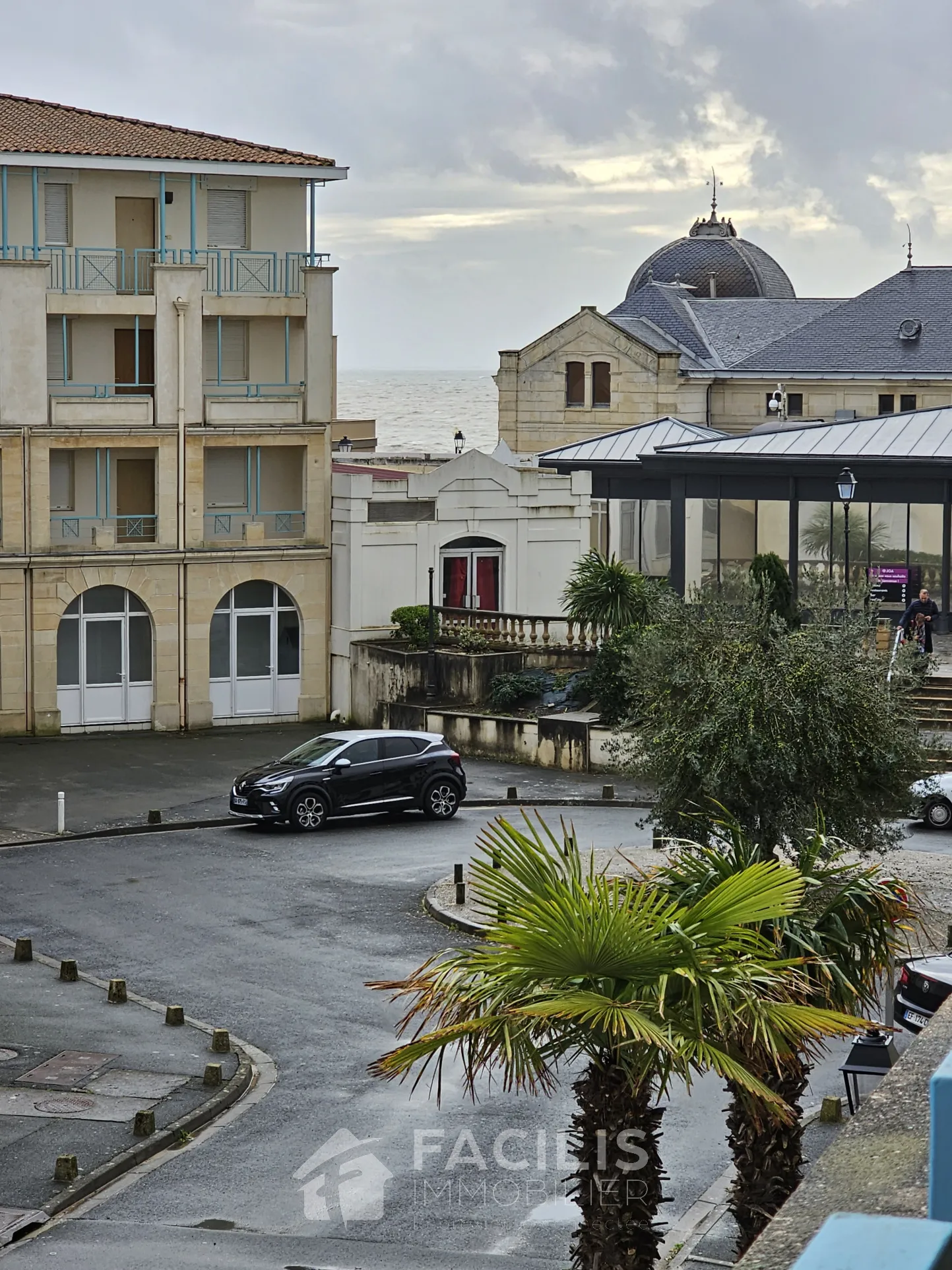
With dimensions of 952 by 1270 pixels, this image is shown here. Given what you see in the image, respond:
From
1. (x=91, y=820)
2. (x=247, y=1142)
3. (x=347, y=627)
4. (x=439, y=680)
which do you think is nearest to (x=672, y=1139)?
(x=247, y=1142)

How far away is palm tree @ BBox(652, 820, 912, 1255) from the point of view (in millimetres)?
9812

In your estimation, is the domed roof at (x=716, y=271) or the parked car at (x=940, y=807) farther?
→ the domed roof at (x=716, y=271)

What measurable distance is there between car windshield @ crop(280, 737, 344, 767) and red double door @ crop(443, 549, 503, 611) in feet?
40.4

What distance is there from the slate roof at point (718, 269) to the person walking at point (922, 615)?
154 feet

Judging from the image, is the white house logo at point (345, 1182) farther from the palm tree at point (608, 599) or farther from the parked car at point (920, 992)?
the palm tree at point (608, 599)

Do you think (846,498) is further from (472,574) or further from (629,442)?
(629,442)

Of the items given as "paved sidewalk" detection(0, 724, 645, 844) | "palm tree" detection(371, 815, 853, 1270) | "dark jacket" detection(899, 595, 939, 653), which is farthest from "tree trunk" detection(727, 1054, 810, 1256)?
"dark jacket" detection(899, 595, 939, 653)

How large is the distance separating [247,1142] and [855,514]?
2945 cm

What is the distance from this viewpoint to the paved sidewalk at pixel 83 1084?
14614mm

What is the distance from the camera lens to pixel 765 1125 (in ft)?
32.3

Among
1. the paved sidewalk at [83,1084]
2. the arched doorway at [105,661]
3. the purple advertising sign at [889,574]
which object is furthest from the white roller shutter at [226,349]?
the paved sidewalk at [83,1084]

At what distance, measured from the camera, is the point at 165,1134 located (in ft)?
50.7

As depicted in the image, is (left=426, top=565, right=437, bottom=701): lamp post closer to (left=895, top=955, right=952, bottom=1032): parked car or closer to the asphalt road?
the asphalt road

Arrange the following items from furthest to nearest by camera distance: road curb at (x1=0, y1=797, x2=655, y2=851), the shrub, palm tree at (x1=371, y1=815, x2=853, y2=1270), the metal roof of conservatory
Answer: the metal roof of conservatory, the shrub, road curb at (x1=0, y1=797, x2=655, y2=851), palm tree at (x1=371, y1=815, x2=853, y2=1270)
